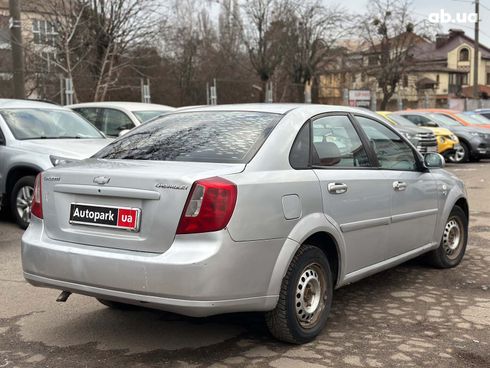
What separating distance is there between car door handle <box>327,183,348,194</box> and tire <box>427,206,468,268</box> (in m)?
1.91

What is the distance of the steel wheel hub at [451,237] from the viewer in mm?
5824

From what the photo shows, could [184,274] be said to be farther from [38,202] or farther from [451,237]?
[451,237]

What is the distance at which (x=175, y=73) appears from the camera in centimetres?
3478

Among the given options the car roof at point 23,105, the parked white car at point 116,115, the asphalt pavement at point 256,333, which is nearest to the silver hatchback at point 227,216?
the asphalt pavement at point 256,333

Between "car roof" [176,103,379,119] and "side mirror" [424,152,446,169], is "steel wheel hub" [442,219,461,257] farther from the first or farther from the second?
"car roof" [176,103,379,119]

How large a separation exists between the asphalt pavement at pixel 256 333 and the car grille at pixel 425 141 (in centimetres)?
1017

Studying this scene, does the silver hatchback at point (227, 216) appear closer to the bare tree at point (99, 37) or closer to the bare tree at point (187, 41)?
the bare tree at point (99, 37)

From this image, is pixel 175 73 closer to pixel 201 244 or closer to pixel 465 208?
pixel 465 208

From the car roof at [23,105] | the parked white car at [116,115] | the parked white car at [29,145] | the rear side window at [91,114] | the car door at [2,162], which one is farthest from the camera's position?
the rear side window at [91,114]

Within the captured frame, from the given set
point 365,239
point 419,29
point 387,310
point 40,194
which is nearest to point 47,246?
point 40,194

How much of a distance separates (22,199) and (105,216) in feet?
15.0

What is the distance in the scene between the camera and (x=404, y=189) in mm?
4914

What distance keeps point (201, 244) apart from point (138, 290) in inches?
17.7

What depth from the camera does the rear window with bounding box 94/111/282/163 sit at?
3.86 metres
